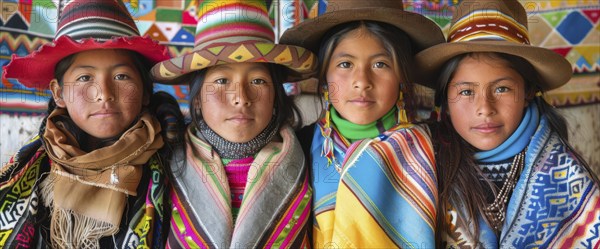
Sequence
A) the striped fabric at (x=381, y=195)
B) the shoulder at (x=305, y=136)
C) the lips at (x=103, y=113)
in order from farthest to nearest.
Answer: the shoulder at (x=305, y=136)
the lips at (x=103, y=113)
the striped fabric at (x=381, y=195)

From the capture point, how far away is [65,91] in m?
1.74

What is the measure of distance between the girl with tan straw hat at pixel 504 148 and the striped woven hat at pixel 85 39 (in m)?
0.89

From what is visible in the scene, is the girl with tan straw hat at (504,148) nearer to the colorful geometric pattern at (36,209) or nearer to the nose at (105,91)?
the colorful geometric pattern at (36,209)

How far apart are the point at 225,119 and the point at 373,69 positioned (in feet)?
1.55

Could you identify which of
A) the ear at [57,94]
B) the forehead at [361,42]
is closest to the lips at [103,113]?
the ear at [57,94]

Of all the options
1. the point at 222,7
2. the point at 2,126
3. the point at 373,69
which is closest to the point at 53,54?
the point at 222,7

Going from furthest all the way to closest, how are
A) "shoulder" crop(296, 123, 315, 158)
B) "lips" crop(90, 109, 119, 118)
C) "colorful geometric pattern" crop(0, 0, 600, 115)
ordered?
"colorful geometric pattern" crop(0, 0, 600, 115) < "shoulder" crop(296, 123, 315, 158) < "lips" crop(90, 109, 119, 118)

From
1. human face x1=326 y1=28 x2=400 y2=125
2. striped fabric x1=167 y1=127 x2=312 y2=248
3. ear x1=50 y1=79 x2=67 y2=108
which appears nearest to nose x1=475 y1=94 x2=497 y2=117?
human face x1=326 y1=28 x2=400 y2=125

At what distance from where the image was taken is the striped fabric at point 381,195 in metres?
1.60

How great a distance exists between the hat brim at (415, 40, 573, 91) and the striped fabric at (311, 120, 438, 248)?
0.26 metres

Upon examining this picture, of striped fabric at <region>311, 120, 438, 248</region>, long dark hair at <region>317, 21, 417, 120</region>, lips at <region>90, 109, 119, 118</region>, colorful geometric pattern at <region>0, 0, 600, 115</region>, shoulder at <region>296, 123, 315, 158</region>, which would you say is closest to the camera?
striped fabric at <region>311, 120, 438, 248</region>

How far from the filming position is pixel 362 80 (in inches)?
68.8

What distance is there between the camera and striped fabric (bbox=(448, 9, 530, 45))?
1.79m

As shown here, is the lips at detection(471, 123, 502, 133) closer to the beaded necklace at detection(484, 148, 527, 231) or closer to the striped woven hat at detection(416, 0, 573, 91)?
the beaded necklace at detection(484, 148, 527, 231)
